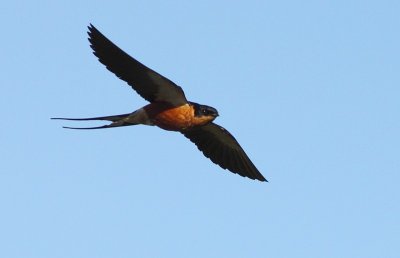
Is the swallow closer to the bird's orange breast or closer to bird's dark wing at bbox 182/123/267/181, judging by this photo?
the bird's orange breast

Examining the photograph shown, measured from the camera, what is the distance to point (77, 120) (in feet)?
61.2

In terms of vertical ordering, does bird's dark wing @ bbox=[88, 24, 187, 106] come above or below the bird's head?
above

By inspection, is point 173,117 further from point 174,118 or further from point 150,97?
point 150,97

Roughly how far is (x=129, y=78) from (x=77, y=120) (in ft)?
3.94

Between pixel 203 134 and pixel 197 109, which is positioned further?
pixel 203 134

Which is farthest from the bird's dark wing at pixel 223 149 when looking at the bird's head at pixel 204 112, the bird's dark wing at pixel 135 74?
the bird's dark wing at pixel 135 74

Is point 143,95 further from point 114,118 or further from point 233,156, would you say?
point 233,156

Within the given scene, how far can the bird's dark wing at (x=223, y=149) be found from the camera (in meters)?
21.5

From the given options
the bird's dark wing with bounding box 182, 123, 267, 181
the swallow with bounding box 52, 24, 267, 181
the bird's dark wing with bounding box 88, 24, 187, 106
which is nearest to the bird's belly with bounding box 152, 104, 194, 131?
the swallow with bounding box 52, 24, 267, 181

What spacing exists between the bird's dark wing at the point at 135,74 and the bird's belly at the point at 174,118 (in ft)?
0.49

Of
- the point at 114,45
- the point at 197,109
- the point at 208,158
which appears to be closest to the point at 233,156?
the point at 208,158

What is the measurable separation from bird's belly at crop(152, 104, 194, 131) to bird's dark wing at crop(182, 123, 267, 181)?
8.01 ft

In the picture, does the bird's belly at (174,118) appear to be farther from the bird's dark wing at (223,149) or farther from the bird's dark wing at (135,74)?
the bird's dark wing at (223,149)

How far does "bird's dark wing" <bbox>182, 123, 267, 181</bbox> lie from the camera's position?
21.5m
